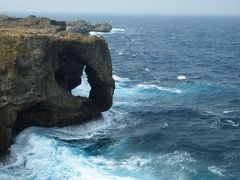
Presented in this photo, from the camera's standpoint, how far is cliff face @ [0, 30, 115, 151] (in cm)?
4228

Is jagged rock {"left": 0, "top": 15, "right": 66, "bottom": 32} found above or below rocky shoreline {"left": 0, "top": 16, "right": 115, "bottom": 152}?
above

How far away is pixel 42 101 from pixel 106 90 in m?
10.2

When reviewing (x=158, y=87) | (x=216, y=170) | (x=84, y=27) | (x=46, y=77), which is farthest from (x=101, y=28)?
(x=216, y=170)

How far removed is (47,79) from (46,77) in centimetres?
27

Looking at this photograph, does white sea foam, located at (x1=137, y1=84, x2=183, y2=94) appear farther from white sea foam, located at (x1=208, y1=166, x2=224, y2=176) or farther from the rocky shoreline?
white sea foam, located at (x1=208, y1=166, x2=224, y2=176)

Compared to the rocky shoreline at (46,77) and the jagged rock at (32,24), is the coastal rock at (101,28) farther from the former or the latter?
the rocky shoreline at (46,77)

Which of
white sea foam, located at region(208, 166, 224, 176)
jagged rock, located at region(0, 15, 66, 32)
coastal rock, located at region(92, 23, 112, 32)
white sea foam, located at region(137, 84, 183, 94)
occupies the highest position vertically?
jagged rock, located at region(0, 15, 66, 32)

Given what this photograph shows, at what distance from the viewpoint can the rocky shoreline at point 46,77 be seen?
42.3m

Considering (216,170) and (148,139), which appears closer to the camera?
(216,170)

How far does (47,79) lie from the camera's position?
46.4 metres

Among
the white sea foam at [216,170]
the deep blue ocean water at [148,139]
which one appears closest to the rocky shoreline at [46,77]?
the deep blue ocean water at [148,139]

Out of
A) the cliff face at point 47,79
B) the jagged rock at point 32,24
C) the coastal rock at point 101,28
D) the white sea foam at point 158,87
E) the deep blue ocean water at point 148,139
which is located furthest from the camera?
the coastal rock at point 101,28

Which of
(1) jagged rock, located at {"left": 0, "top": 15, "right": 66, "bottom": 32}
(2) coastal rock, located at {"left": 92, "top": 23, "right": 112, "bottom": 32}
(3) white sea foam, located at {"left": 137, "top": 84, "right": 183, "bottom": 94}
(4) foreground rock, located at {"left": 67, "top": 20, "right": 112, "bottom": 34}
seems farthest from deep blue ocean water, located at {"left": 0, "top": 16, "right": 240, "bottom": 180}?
(2) coastal rock, located at {"left": 92, "top": 23, "right": 112, "bottom": 32}

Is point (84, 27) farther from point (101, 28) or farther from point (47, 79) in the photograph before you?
point (47, 79)
